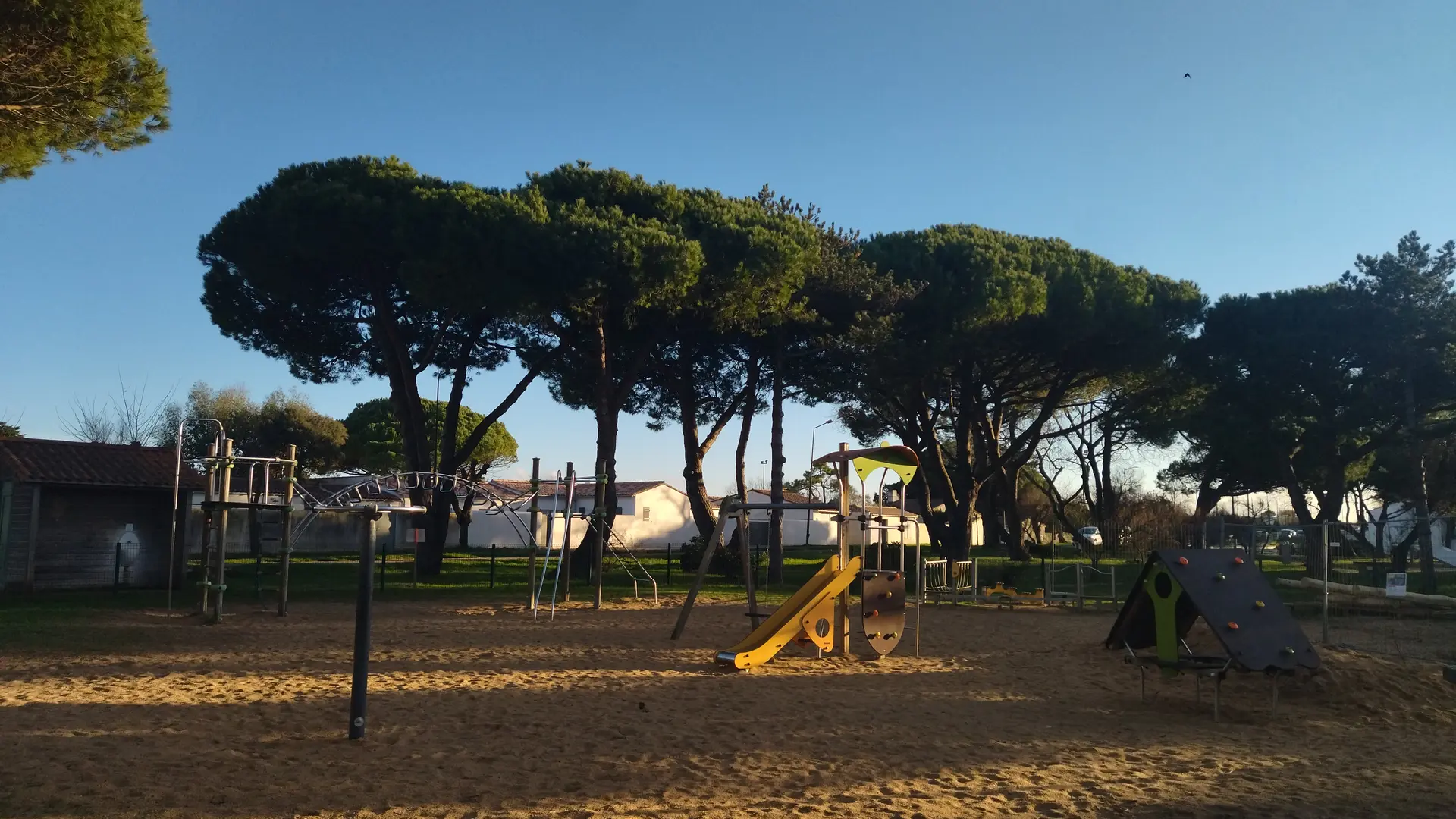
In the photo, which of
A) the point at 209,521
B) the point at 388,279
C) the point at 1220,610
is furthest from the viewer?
the point at 388,279

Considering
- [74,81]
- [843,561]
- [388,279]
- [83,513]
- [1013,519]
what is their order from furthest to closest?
[1013,519]
[388,279]
[83,513]
[843,561]
[74,81]

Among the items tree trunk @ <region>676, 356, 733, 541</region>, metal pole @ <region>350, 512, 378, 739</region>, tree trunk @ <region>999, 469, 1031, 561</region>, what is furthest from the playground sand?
tree trunk @ <region>999, 469, 1031, 561</region>

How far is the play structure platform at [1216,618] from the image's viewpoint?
852 centimetres

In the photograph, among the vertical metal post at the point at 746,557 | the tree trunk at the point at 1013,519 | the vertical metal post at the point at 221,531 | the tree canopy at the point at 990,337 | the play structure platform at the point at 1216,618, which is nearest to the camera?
the play structure platform at the point at 1216,618

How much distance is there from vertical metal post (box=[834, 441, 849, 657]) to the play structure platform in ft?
11.6

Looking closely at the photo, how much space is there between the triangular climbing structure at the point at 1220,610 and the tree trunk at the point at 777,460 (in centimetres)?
1511

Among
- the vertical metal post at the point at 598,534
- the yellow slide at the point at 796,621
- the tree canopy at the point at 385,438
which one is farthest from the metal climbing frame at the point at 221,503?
the tree canopy at the point at 385,438

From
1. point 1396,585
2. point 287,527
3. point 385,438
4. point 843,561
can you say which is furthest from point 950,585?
point 385,438

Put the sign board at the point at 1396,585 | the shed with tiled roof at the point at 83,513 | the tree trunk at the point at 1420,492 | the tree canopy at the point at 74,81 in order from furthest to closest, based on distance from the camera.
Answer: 1. the shed with tiled roof at the point at 83,513
2. the tree trunk at the point at 1420,492
3. the sign board at the point at 1396,585
4. the tree canopy at the point at 74,81

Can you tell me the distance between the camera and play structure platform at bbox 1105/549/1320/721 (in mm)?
8523

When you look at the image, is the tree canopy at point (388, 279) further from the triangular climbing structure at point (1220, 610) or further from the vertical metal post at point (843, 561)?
the triangular climbing structure at point (1220, 610)

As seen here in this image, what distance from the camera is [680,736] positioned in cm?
756

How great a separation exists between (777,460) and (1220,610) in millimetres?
16585

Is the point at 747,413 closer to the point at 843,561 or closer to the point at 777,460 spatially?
the point at 777,460
